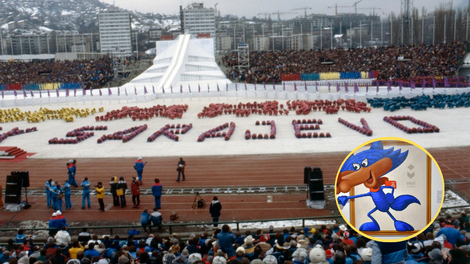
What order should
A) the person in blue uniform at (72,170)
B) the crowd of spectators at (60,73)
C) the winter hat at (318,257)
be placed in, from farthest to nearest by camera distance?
the crowd of spectators at (60,73)
the person in blue uniform at (72,170)
the winter hat at (318,257)

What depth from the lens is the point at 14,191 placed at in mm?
14641

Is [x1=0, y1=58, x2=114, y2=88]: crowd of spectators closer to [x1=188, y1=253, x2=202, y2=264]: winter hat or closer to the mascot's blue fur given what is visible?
[x1=188, y1=253, x2=202, y2=264]: winter hat

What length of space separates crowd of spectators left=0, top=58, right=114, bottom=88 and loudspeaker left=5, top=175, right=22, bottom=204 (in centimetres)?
4848

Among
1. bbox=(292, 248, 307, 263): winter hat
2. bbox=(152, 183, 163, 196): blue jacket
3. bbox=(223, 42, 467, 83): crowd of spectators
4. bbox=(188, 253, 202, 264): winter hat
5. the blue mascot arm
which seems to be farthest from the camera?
bbox=(223, 42, 467, 83): crowd of spectators

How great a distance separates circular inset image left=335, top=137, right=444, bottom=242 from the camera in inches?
167

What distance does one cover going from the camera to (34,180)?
18594mm

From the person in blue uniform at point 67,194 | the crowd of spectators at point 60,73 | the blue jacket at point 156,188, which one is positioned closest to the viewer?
the blue jacket at point 156,188

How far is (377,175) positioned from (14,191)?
44.0ft

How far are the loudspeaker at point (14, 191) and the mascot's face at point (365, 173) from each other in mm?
13025

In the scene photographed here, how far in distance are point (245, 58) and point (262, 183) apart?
52.2m

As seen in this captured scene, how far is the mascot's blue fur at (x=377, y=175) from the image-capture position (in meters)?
4.25

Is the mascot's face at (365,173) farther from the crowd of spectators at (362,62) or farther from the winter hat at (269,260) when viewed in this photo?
the crowd of spectators at (362,62)

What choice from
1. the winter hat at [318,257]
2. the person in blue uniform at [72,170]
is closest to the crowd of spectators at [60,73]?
the person in blue uniform at [72,170]

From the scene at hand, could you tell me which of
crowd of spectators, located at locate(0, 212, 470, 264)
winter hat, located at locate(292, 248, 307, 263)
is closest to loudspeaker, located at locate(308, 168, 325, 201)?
crowd of spectators, located at locate(0, 212, 470, 264)
